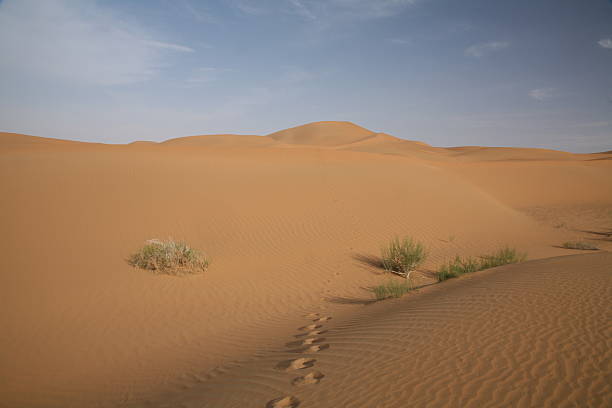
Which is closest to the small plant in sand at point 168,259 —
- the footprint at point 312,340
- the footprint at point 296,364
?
the footprint at point 312,340

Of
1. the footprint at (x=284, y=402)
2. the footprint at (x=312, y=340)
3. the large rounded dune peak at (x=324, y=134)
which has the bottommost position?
the footprint at (x=312, y=340)

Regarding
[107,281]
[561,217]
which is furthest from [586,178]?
[107,281]

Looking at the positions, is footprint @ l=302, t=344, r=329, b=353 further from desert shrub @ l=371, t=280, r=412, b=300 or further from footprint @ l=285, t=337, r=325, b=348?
desert shrub @ l=371, t=280, r=412, b=300

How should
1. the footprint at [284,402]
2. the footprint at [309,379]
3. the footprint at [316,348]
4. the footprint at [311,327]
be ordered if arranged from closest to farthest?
the footprint at [284,402] → the footprint at [309,379] → the footprint at [316,348] → the footprint at [311,327]

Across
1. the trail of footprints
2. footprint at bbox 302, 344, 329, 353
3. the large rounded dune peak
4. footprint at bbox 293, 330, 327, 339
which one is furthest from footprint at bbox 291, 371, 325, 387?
the large rounded dune peak

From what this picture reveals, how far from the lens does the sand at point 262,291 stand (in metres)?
2.98

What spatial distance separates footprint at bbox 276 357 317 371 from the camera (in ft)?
11.6

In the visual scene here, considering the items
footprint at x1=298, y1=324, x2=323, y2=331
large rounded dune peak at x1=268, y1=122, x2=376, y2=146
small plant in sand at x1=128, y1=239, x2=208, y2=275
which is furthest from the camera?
large rounded dune peak at x1=268, y1=122, x2=376, y2=146

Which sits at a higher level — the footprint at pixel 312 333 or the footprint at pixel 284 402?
the footprint at pixel 284 402

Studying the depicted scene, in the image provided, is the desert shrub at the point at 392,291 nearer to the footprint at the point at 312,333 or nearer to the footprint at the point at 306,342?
the footprint at the point at 312,333

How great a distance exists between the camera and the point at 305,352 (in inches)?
155

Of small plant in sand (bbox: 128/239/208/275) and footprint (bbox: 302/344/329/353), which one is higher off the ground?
small plant in sand (bbox: 128/239/208/275)

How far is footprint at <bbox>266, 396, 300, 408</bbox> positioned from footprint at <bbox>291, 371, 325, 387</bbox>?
0.76ft

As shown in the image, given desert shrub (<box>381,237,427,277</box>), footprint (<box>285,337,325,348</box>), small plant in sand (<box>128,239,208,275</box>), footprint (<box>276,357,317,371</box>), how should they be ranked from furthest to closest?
desert shrub (<box>381,237,427,277</box>) → small plant in sand (<box>128,239,208,275</box>) → footprint (<box>285,337,325,348</box>) → footprint (<box>276,357,317,371</box>)
